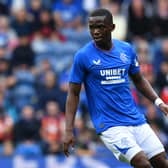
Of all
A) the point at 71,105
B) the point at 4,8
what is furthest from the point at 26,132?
the point at 71,105

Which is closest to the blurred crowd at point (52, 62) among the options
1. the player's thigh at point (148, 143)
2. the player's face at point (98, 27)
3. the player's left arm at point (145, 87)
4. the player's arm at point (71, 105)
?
the player's left arm at point (145, 87)

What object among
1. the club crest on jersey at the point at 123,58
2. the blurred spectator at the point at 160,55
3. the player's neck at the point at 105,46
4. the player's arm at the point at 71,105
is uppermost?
the player's neck at the point at 105,46

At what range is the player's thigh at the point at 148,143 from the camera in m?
8.97

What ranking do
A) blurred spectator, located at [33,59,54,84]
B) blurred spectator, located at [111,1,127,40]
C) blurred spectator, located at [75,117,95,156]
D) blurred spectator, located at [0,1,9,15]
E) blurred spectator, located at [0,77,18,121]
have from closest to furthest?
blurred spectator, located at [75,117,95,156] → blurred spectator, located at [0,77,18,121] → blurred spectator, located at [33,59,54,84] → blurred spectator, located at [111,1,127,40] → blurred spectator, located at [0,1,9,15]

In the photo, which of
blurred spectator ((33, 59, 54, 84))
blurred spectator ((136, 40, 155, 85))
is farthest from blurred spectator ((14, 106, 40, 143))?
blurred spectator ((136, 40, 155, 85))

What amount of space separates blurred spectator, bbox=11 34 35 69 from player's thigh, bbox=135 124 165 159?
738 centimetres

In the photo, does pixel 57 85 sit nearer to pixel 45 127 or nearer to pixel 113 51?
pixel 45 127

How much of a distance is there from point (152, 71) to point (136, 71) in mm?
6934

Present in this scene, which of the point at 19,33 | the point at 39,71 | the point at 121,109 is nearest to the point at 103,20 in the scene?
the point at 121,109

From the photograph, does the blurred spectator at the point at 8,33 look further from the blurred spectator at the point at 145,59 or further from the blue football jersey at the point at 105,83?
the blue football jersey at the point at 105,83

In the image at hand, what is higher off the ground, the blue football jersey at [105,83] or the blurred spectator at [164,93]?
the blue football jersey at [105,83]

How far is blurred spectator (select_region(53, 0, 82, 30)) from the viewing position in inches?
688

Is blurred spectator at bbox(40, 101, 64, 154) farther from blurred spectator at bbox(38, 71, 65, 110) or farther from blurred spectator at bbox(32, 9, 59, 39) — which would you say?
Result: blurred spectator at bbox(32, 9, 59, 39)

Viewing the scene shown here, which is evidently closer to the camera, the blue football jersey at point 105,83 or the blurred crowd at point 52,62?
the blue football jersey at point 105,83
